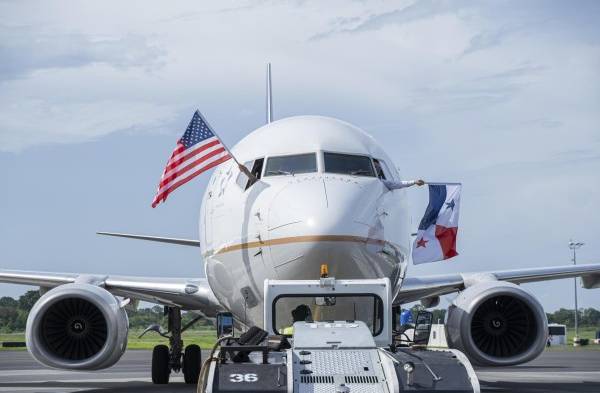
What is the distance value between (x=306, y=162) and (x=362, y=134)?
172cm

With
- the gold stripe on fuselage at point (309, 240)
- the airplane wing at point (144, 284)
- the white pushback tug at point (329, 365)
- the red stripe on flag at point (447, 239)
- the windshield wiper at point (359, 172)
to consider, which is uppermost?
the windshield wiper at point (359, 172)

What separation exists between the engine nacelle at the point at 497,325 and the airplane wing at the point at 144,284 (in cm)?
480

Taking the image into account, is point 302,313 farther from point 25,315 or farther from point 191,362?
point 25,315

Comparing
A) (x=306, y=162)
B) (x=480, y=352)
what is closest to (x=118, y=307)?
(x=306, y=162)

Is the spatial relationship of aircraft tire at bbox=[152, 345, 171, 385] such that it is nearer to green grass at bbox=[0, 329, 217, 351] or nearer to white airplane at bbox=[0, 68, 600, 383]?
white airplane at bbox=[0, 68, 600, 383]

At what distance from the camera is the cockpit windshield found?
460 inches

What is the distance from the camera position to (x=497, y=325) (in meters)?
16.2

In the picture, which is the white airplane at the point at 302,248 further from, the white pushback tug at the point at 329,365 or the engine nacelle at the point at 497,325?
the white pushback tug at the point at 329,365

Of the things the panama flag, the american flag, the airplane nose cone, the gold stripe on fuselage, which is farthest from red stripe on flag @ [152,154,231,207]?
the panama flag

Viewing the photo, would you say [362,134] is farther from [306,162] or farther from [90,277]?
[90,277]

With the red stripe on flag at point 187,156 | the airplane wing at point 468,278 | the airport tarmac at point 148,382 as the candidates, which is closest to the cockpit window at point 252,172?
the red stripe on flag at point 187,156

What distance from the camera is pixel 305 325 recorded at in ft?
35.1

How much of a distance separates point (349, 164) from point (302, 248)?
208cm

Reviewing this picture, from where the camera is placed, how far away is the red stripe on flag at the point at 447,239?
Result: 19656 millimetres
